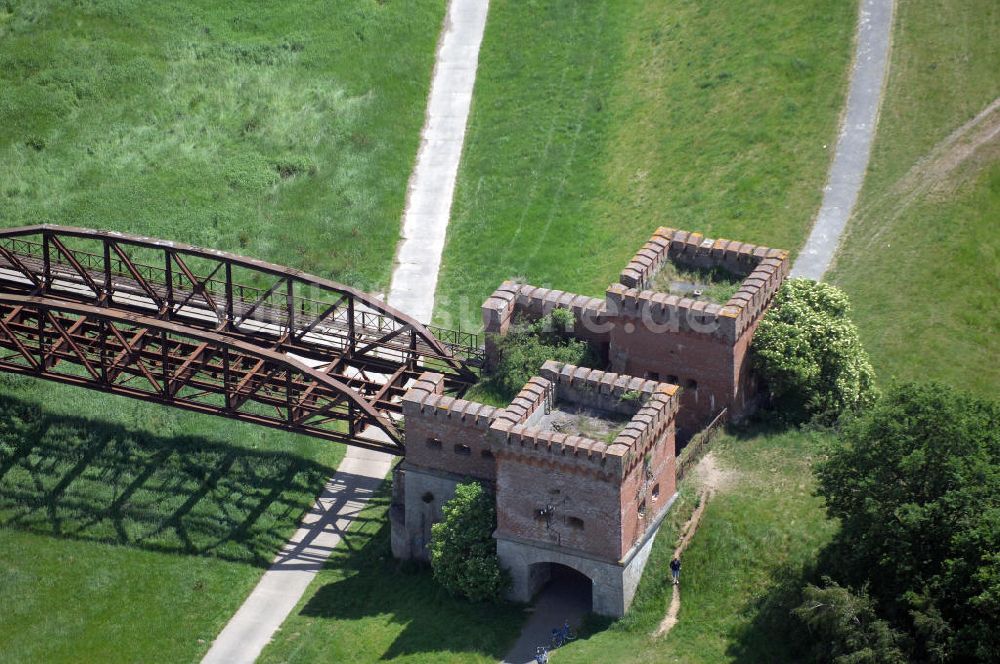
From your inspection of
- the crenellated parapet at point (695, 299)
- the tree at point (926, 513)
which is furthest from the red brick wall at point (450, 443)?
the tree at point (926, 513)

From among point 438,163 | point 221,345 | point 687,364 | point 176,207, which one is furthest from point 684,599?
point 176,207

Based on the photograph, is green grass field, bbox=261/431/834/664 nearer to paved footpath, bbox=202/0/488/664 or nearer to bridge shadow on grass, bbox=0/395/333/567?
paved footpath, bbox=202/0/488/664

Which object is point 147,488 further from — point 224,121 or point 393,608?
point 224,121

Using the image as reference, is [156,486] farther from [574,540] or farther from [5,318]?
[574,540]

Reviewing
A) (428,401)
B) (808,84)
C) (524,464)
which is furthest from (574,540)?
(808,84)

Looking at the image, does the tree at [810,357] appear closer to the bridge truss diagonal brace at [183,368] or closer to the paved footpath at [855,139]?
the paved footpath at [855,139]
